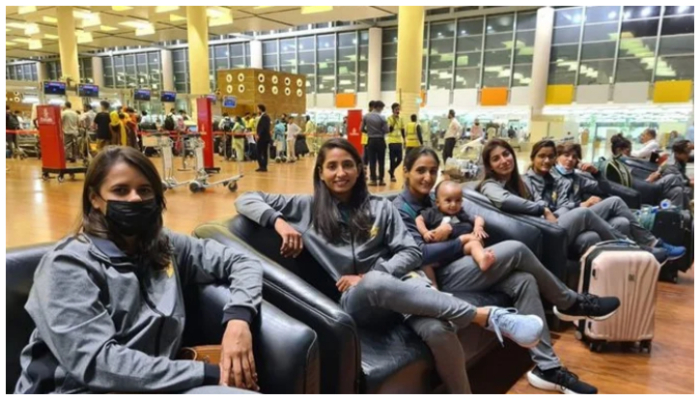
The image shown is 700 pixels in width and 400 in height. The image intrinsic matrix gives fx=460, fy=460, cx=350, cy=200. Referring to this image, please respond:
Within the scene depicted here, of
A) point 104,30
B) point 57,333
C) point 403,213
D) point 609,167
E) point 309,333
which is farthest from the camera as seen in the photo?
point 104,30

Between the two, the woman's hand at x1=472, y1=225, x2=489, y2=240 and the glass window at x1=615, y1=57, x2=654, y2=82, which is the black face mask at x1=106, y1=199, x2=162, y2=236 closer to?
the woman's hand at x1=472, y1=225, x2=489, y2=240

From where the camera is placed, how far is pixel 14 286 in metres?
1.34

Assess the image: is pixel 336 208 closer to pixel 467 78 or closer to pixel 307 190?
pixel 307 190

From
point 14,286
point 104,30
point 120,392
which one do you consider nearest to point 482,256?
point 120,392

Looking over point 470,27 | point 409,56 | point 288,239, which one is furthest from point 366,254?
point 470,27

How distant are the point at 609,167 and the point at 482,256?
3.24 meters

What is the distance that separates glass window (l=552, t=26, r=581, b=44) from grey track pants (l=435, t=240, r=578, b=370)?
15676 millimetres

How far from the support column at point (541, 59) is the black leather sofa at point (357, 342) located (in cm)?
1527

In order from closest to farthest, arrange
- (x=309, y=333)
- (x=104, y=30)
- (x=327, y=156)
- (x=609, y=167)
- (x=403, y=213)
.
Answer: (x=309, y=333) < (x=327, y=156) < (x=403, y=213) < (x=609, y=167) < (x=104, y=30)

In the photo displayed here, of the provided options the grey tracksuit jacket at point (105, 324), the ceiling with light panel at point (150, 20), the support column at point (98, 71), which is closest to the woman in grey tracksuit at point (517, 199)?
the grey tracksuit jacket at point (105, 324)

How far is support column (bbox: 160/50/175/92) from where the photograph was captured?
23.5 m

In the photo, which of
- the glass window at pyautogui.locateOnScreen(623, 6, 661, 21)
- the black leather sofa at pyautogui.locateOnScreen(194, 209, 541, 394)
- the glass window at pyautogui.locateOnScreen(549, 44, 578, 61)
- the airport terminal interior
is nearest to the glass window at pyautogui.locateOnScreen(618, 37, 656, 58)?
the glass window at pyautogui.locateOnScreen(623, 6, 661, 21)

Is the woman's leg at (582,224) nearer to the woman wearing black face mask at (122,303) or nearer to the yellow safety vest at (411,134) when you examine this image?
the woman wearing black face mask at (122,303)

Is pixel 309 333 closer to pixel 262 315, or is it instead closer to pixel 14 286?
pixel 262 315
